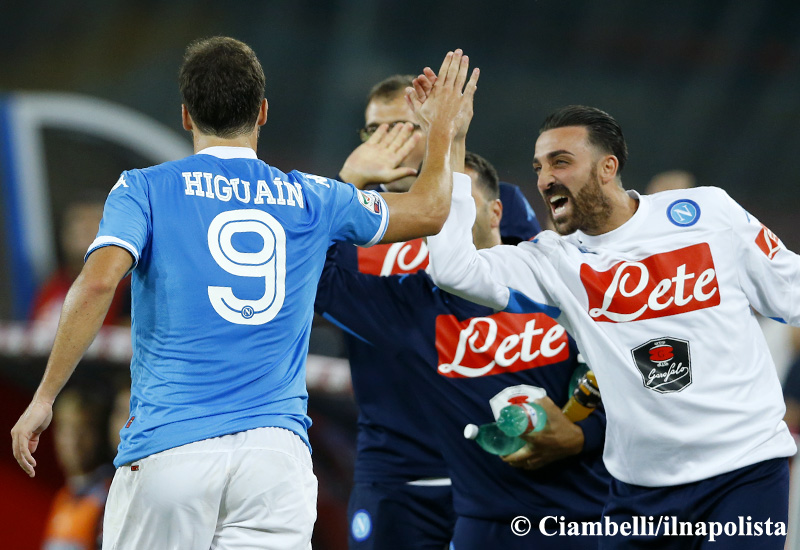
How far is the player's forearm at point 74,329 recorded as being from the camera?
8.01 ft

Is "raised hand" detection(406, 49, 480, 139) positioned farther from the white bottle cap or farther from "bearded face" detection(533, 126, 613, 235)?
the white bottle cap

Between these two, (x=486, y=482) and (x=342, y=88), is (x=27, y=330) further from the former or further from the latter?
(x=486, y=482)

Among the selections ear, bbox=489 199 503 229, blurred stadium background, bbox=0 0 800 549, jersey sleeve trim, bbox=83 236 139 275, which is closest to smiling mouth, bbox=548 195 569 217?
ear, bbox=489 199 503 229

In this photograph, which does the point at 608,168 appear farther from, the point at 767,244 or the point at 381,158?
the point at 381,158

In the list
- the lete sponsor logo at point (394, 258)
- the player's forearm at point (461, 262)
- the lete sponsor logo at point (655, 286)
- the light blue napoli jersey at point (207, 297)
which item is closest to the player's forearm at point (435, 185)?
the player's forearm at point (461, 262)

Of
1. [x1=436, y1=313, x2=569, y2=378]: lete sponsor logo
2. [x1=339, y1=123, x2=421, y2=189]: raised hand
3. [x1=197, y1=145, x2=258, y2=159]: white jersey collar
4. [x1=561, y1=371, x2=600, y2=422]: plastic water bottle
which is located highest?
[x1=339, y1=123, x2=421, y2=189]: raised hand

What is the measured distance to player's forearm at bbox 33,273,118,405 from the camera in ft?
8.01

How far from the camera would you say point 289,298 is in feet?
8.98

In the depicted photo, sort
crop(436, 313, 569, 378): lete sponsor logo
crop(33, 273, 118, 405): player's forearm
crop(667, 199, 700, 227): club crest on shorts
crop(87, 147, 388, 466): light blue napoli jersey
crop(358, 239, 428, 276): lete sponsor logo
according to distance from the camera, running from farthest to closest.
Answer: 1. crop(358, 239, 428, 276): lete sponsor logo
2. crop(436, 313, 569, 378): lete sponsor logo
3. crop(667, 199, 700, 227): club crest on shorts
4. crop(87, 147, 388, 466): light blue napoli jersey
5. crop(33, 273, 118, 405): player's forearm

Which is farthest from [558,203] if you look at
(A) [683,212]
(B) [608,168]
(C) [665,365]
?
(C) [665,365]

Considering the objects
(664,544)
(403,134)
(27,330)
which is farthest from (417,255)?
(27,330)

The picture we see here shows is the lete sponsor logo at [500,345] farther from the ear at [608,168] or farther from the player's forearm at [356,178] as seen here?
the player's forearm at [356,178]

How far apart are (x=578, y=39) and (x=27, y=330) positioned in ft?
Answer: 17.8

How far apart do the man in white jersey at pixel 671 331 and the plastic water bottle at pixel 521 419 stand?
286mm
